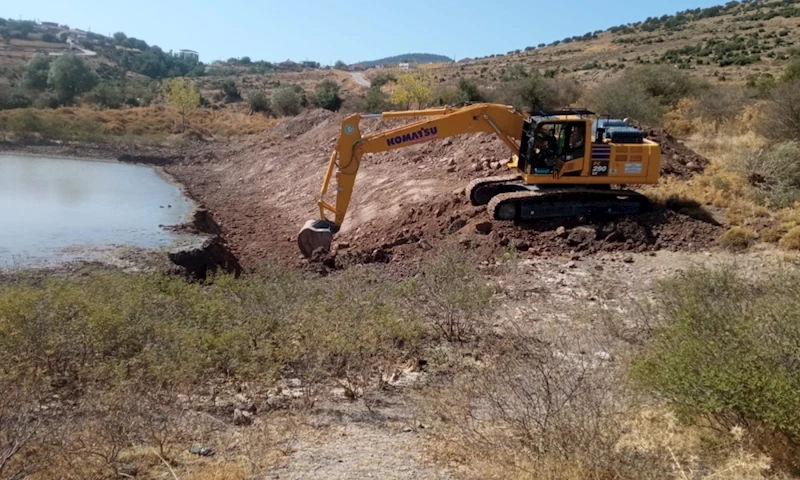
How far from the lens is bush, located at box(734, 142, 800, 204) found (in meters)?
14.8

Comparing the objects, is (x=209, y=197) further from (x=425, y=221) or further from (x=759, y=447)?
(x=759, y=447)

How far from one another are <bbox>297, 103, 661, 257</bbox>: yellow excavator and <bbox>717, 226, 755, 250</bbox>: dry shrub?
1.89m

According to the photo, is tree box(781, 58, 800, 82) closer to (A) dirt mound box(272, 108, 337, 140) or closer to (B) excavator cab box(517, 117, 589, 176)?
(B) excavator cab box(517, 117, 589, 176)

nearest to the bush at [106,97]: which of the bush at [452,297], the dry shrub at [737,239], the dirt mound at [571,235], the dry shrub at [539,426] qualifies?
the dirt mound at [571,235]

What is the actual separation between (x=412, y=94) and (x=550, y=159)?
87.2ft

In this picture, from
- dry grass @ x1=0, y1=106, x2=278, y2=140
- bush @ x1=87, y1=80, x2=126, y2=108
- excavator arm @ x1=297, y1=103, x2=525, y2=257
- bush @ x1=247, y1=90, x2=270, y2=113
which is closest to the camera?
excavator arm @ x1=297, y1=103, x2=525, y2=257

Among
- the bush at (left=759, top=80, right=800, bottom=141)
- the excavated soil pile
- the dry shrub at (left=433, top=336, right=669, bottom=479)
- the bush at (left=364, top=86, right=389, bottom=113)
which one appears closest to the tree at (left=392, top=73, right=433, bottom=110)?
the bush at (left=364, top=86, right=389, bottom=113)

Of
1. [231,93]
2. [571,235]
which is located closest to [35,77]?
[231,93]

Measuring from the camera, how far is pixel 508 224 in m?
13.9

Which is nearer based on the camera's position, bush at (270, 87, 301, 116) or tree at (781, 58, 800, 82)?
tree at (781, 58, 800, 82)

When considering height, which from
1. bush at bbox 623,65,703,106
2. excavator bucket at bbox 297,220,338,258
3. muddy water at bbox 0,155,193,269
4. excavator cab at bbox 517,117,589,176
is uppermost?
bush at bbox 623,65,703,106

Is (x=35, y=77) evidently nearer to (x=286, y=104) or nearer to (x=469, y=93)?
(x=286, y=104)

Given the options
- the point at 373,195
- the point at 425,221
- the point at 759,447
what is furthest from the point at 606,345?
the point at 373,195

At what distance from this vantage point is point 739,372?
→ 496 cm
